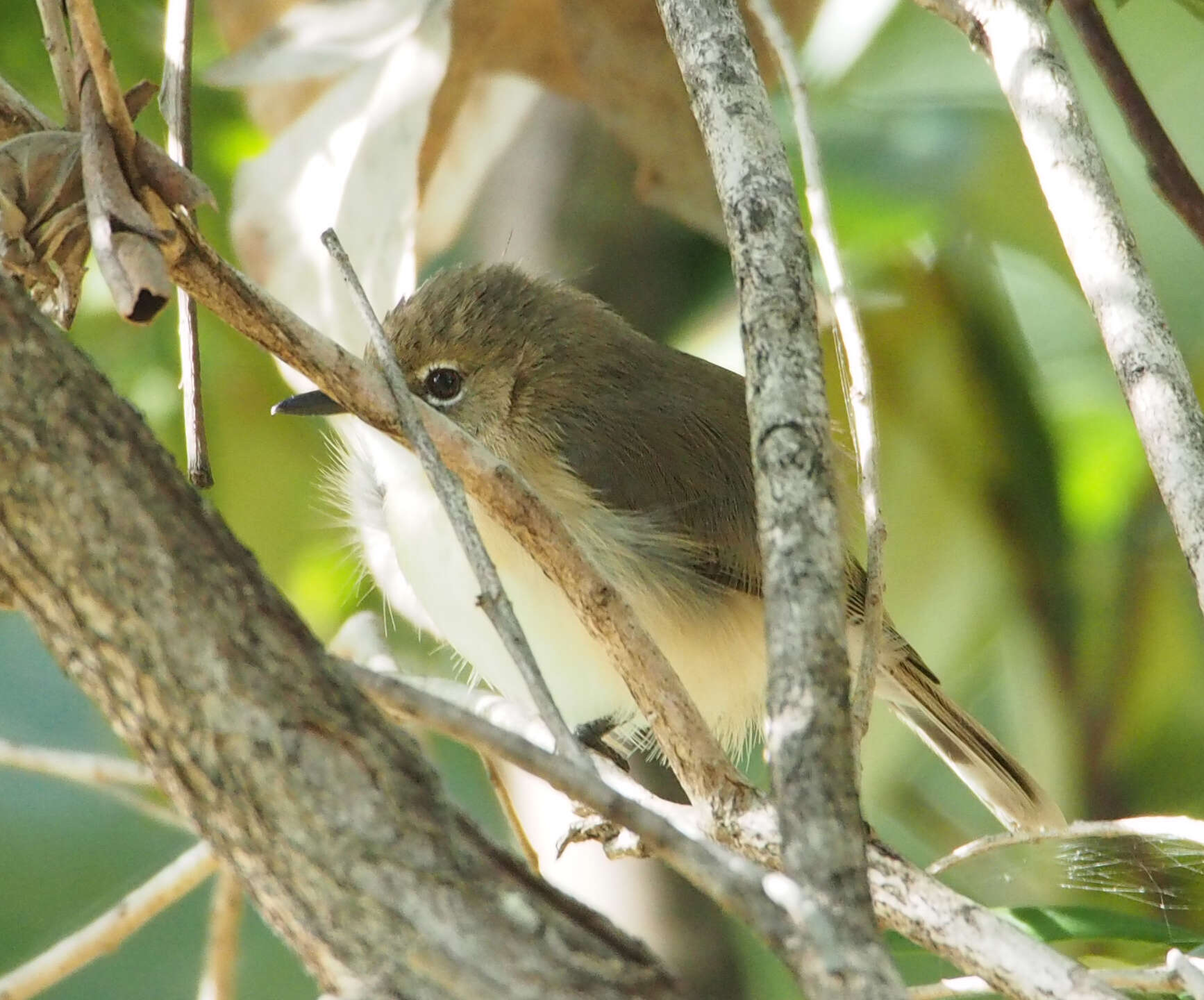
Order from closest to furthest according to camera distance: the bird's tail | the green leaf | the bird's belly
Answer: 1. the green leaf
2. the bird's belly
3. the bird's tail

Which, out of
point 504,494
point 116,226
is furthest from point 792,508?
point 116,226

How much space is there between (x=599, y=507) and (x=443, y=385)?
480 mm

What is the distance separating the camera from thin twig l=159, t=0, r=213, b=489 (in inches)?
67.6

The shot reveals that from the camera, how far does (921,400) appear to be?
12.4 ft

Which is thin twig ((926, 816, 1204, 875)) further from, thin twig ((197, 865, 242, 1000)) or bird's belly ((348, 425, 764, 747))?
thin twig ((197, 865, 242, 1000))

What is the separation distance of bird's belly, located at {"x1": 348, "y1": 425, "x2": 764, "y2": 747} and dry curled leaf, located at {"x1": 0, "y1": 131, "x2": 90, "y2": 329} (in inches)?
48.0

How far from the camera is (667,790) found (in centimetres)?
338

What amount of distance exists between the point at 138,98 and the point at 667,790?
2220mm

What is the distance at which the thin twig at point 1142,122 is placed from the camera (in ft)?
7.26

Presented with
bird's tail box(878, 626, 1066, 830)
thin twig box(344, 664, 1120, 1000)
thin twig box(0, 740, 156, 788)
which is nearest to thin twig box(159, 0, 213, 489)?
thin twig box(344, 664, 1120, 1000)

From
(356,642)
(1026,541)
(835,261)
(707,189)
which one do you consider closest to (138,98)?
(835,261)

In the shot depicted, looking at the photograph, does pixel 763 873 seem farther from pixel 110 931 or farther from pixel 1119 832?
pixel 110 931

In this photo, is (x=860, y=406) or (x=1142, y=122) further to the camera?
(x=1142, y=122)

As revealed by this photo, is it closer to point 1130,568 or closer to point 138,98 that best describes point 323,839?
point 138,98
